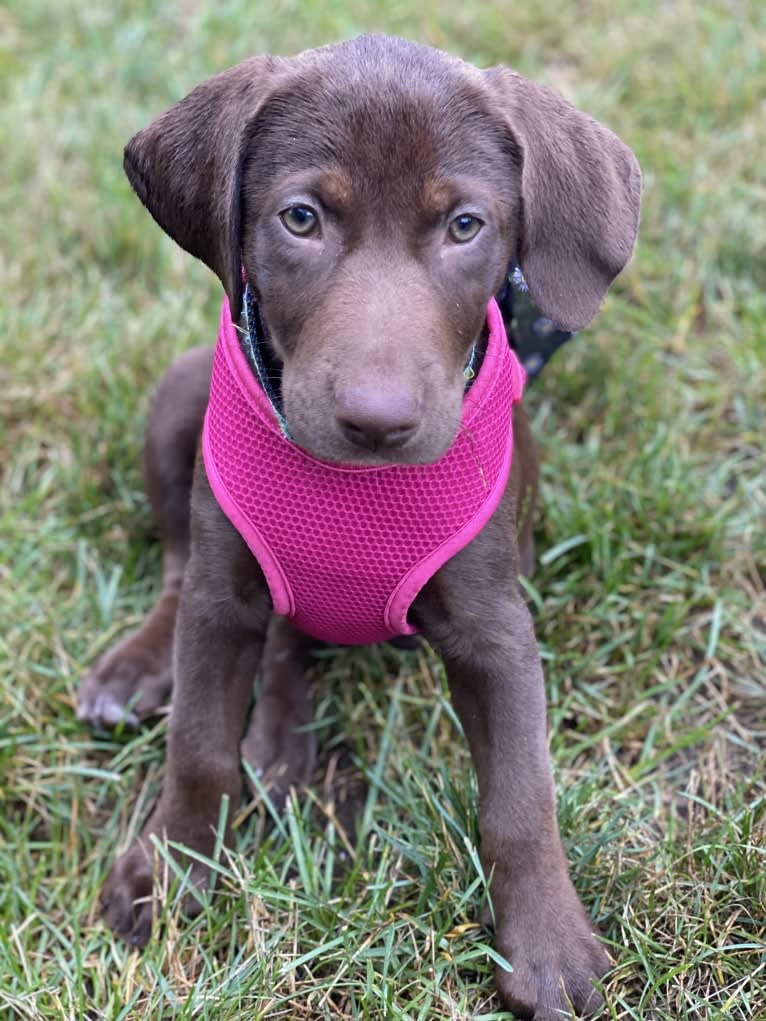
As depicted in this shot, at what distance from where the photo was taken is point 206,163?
2.70 m

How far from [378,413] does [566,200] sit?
704 mm

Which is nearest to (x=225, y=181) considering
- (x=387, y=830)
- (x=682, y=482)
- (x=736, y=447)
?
(x=387, y=830)

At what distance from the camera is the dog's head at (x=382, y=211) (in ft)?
8.08

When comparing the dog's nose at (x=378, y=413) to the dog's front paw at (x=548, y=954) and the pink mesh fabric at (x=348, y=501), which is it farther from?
the dog's front paw at (x=548, y=954)

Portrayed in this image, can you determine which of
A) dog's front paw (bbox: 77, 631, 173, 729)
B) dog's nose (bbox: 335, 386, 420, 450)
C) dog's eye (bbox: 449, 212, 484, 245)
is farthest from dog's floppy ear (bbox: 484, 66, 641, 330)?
dog's front paw (bbox: 77, 631, 173, 729)

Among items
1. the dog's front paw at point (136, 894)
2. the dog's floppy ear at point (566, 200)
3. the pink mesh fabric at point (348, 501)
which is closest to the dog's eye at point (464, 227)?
the dog's floppy ear at point (566, 200)

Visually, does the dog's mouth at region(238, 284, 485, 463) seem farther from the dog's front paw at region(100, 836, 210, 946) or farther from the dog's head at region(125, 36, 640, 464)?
the dog's front paw at region(100, 836, 210, 946)

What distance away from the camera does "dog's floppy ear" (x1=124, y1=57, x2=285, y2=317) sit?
2.65 metres

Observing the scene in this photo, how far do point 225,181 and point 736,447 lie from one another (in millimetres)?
2267

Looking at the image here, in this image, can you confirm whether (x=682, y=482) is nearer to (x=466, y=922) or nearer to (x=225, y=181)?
(x=466, y=922)

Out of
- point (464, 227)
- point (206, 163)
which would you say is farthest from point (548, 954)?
point (206, 163)

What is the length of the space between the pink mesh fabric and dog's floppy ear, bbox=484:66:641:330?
0.23 meters

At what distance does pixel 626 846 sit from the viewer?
314cm

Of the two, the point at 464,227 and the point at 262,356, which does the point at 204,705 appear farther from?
the point at 464,227
